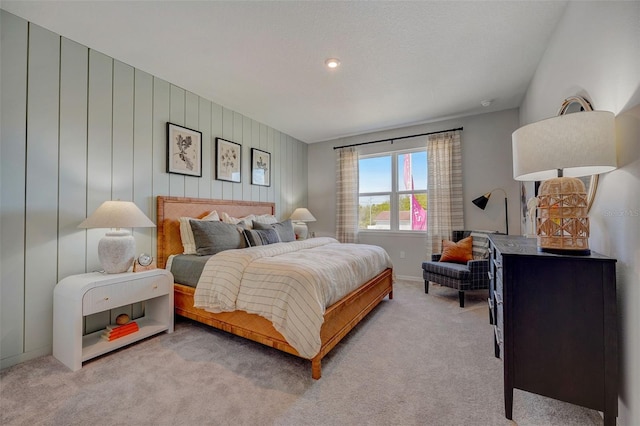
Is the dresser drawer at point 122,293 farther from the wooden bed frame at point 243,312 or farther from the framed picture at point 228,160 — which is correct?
the framed picture at point 228,160

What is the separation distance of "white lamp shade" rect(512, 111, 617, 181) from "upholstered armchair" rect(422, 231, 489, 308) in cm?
194

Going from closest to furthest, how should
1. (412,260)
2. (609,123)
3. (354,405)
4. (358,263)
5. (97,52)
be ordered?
(609,123) → (354,405) → (97,52) → (358,263) → (412,260)

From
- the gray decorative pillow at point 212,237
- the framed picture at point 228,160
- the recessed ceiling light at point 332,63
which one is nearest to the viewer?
the recessed ceiling light at point 332,63

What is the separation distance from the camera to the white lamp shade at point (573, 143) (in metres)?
1.22

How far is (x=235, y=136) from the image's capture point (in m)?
3.85

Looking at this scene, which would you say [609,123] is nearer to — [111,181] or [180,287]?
[180,287]

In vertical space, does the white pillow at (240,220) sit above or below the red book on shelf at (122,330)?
above

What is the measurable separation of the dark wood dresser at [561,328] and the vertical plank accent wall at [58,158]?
3.17 m

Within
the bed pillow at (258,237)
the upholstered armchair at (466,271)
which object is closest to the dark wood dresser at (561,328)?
the upholstered armchair at (466,271)

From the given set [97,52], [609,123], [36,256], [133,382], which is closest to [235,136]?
[97,52]

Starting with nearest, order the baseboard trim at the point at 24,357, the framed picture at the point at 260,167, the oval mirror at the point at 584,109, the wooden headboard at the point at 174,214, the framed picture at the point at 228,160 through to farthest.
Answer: the oval mirror at the point at 584,109 → the baseboard trim at the point at 24,357 → the wooden headboard at the point at 174,214 → the framed picture at the point at 228,160 → the framed picture at the point at 260,167

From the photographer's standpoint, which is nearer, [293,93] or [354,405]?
[354,405]

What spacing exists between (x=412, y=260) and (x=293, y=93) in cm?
317

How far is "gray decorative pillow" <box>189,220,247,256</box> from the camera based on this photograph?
2.76 m
